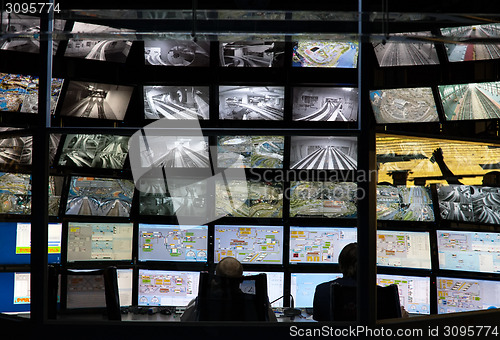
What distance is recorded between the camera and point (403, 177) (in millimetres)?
4742

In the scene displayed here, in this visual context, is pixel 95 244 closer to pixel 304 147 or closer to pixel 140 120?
pixel 140 120

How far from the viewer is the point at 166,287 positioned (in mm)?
4977

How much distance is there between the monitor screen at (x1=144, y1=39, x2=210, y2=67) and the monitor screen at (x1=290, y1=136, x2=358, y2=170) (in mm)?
1025

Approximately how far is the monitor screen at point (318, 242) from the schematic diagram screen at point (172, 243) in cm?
80

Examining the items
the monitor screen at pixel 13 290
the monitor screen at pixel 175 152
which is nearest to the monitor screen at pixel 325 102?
the monitor screen at pixel 175 152

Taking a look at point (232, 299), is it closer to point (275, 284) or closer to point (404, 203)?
point (275, 284)

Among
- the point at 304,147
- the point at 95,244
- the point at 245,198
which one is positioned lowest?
the point at 95,244

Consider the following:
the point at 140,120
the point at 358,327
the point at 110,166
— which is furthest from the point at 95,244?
the point at 358,327

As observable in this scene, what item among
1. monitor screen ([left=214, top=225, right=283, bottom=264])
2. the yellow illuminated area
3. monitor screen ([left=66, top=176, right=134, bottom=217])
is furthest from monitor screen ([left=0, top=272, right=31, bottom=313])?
the yellow illuminated area

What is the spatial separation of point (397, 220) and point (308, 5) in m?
2.47

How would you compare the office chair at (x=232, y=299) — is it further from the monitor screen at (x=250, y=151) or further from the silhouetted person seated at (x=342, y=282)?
the monitor screen at (x=250, y=151)

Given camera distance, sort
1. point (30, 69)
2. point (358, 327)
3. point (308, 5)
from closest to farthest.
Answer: point (358, 327) → point (30, 69) → point (308, 5)

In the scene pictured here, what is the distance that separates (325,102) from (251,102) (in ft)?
1.99

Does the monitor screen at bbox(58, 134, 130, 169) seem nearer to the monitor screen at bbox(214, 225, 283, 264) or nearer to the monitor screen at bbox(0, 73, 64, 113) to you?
the monitor screen at bbox(0, 73, 64, 113)
